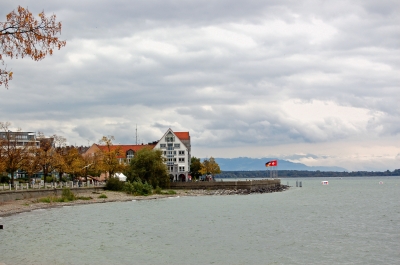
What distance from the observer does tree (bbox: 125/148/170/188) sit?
116688mm

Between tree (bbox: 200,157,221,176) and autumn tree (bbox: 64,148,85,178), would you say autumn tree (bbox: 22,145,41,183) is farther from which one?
tree (bbox: 200,157,221,176)

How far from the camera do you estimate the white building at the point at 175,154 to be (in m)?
155

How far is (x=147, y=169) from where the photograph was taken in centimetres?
11825

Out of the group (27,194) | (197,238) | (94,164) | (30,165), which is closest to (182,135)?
(94,164)

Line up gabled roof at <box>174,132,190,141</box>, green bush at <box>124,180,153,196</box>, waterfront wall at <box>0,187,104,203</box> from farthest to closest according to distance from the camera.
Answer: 1. gabled roof at <box>174,132,190,141</box>
2. green bush at <box>124,180,153,196</box>
3. waterfront wall at <box>0,187,104,203</box>

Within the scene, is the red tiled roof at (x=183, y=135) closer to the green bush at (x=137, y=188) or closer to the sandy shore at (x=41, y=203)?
the green bush at (x=137, y=188)

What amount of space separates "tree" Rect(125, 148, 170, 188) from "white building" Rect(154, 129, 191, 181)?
113 ft

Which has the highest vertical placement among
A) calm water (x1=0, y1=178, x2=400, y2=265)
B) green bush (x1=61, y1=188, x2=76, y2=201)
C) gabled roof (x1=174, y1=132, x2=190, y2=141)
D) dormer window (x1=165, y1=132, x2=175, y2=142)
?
gabled roof (x1=174, y1=132, x2=190, y2=141)

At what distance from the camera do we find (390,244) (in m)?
36.7

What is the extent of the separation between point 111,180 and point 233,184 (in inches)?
1713

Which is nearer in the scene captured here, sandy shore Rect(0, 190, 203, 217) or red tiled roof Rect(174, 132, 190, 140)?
sandy shore Rect(0, 190, 203, 217)

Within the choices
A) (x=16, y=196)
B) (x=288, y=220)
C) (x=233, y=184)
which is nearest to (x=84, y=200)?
(x=16, y=196)

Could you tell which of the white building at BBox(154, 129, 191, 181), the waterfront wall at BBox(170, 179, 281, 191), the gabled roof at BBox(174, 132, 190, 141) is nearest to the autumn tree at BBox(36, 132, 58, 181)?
the waterfront wall at BBox(170, 179, 281, 191)

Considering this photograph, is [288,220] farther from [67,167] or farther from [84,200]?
[67,167]
